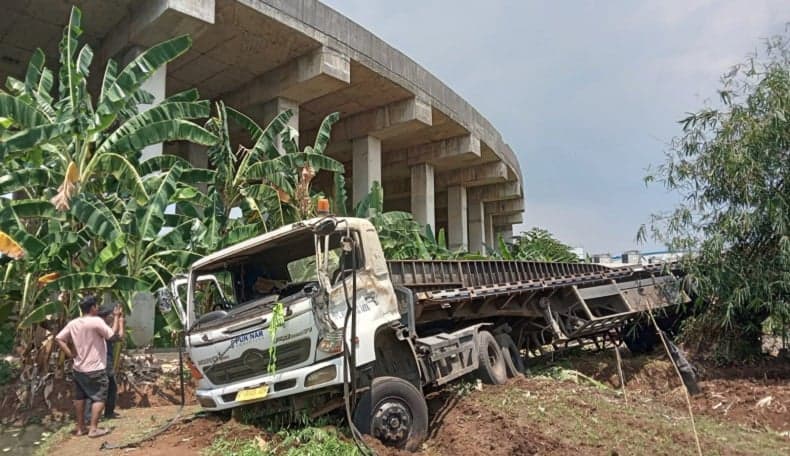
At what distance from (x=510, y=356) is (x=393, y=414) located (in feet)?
10.2

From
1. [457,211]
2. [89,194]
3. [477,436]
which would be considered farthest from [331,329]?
[457,211]

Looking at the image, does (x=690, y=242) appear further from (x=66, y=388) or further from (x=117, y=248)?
(x=66, y=388)

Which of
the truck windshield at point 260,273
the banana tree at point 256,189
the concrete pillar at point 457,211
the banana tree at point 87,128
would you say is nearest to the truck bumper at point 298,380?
the truck windshield at point 260,273

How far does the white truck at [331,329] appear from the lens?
5.12m

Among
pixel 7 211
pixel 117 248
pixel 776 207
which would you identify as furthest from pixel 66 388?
pixel 776 207

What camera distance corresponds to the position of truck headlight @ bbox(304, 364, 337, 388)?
16.6ft

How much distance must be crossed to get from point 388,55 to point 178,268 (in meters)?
8.85

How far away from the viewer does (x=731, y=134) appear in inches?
363

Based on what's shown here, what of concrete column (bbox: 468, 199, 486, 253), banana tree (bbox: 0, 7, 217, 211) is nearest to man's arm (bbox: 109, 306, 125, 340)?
banana tree (bbox: 0, 7, 217, 211)

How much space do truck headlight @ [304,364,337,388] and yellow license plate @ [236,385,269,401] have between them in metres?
0.41

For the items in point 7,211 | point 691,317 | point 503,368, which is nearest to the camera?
point 7,211

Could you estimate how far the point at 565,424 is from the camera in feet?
18.4

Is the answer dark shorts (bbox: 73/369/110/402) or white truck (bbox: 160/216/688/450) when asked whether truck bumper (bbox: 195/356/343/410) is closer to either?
white truck (bbox: 160/216/688/450)

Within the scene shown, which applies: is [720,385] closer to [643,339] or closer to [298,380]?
[643,339]
